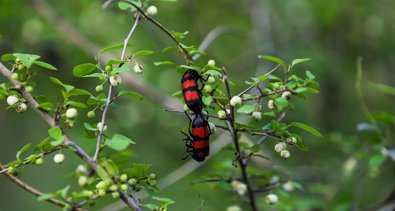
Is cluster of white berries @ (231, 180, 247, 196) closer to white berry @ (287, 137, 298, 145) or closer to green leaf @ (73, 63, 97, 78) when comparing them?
white berry @ (287, 137, 298, 145)

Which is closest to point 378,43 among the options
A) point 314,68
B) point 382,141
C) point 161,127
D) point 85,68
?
point 314,68

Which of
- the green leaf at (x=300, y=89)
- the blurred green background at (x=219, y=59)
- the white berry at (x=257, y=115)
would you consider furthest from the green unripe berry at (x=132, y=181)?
the blurred green background at (x=219, y=59)

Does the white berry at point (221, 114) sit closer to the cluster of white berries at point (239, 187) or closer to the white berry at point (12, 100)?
the cluster of white berries at point (239, 187)

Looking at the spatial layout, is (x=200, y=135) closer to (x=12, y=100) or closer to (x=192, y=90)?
(x=192, y=90)

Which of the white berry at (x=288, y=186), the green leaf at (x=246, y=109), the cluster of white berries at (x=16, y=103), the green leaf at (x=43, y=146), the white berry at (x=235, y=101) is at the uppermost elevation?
the cluster of white berries at (x=16, y=103)

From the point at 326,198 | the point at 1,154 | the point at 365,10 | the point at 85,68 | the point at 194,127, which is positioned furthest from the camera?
the point at 1,154

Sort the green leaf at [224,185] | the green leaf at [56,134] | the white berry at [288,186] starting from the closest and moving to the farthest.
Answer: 1. the green leaf at [56,134]
2. the green leaf at [224,185]
3. the white berry at [288,186]

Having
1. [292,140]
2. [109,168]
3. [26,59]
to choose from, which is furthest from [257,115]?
[26,59]

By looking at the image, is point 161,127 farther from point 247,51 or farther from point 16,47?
point 16,47
